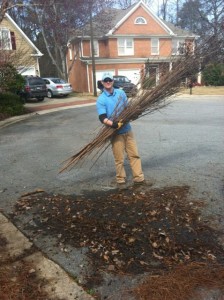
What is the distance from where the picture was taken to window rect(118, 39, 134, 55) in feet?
115

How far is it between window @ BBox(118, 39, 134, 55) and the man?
31.6m

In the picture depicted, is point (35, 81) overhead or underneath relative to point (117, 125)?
overhead

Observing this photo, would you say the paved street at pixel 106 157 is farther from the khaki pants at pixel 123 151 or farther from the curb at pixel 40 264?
the curb at pixel 40 264

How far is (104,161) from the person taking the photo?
23.2 feet

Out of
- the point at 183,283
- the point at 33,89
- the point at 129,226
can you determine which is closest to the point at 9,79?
the point at 33,89

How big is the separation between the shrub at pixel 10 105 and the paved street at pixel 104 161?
4.17m

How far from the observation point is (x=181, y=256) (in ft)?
10.8

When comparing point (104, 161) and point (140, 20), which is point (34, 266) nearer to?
point (104, 161)

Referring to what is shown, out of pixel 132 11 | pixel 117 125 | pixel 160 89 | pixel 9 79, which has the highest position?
pixel 132 11

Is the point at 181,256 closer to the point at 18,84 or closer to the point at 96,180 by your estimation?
the point at 96,180

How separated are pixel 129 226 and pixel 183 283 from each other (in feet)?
3.86

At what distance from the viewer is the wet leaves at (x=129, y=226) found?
3.29 m

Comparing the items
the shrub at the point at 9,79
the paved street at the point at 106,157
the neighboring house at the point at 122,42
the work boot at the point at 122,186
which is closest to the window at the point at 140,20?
the neighboring house at the point at 122,42

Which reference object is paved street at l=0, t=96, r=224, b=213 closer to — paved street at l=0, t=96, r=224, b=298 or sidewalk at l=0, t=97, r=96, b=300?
paved street at l=0, t=96, r=224, b=298
